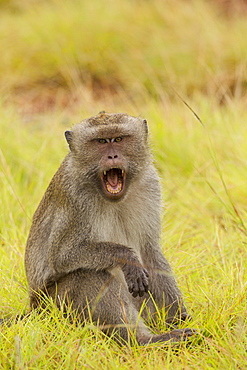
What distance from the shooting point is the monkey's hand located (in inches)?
152

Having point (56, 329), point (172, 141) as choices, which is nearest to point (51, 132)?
point (172, 141)

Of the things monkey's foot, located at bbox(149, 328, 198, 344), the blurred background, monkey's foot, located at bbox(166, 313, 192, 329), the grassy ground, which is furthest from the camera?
the blurred background

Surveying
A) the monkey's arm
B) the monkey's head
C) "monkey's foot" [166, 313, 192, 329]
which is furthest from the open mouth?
"monkey's foot" [166, 313, 192, 329]

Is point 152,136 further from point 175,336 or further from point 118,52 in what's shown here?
point 118,52

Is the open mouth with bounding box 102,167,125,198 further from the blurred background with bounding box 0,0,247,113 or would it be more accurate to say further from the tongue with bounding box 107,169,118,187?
the blurred background with bounding box 0,0,247,113

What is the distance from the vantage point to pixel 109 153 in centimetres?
392

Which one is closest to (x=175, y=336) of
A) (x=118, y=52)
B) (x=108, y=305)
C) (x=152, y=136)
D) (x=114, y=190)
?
(x=108, y=305)

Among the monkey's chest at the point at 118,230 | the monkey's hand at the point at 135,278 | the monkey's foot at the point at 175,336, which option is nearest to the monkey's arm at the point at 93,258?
the monkey's hand at the point at 135,278

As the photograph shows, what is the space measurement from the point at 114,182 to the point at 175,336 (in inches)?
38.3

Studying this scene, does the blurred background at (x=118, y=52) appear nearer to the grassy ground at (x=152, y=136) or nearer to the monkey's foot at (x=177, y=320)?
the grassy ground at (x=152, y=136)

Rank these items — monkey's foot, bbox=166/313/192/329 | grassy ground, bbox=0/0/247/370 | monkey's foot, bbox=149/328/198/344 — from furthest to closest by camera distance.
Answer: monkey's foot, bbox=166/313/192/329 → monkey's foot, bbox=149/328/198/344 → grassy ground, bbox=0/0/247/370

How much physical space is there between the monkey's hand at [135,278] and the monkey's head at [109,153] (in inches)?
16.5

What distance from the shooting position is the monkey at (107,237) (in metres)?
3.89

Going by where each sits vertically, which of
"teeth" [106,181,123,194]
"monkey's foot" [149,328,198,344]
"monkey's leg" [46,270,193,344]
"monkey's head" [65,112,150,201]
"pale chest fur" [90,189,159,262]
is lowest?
"monkey's foot" [149,328,198,344]
